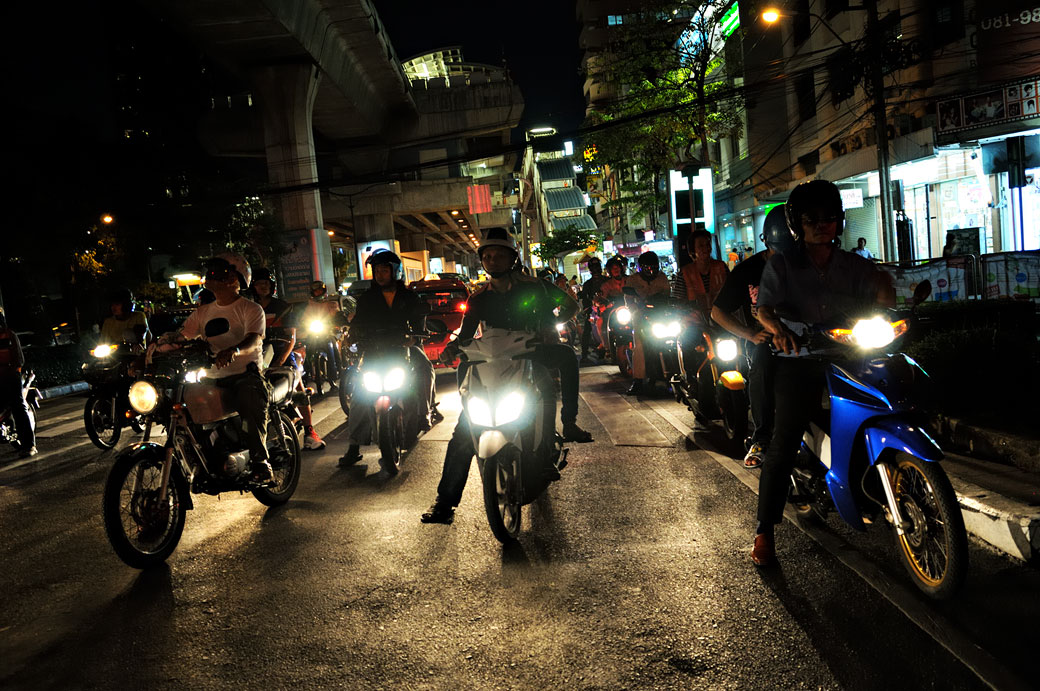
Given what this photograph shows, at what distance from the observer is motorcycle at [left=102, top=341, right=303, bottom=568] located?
185 inches

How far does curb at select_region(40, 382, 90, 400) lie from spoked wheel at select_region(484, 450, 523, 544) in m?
16.8

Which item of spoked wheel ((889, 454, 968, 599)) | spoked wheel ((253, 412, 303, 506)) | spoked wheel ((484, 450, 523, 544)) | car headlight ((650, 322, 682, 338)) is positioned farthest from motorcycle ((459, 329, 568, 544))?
car headlight ((650, 322, 682, 338))

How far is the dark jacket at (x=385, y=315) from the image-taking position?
289 inches

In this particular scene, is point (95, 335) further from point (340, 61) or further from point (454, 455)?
point (340, 61)

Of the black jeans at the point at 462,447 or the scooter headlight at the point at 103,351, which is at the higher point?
the scooter headlight at the point at 103,351

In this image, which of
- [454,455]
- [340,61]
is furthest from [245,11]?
[454,455]

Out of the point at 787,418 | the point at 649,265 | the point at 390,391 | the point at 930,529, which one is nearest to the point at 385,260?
the point at 390,391

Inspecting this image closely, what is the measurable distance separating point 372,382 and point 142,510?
→ 101 inches

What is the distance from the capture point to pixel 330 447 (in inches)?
341

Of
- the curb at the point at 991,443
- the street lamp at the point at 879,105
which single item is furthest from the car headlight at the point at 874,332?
the street lamp at the point at 879,105

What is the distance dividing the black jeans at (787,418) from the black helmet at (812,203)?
2.24 feet

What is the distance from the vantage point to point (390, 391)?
23.0 feet

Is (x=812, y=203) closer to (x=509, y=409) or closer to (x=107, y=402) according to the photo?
(x=509, y=409)

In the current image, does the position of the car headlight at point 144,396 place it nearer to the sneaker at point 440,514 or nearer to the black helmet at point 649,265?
the sneaker at point 440,514
